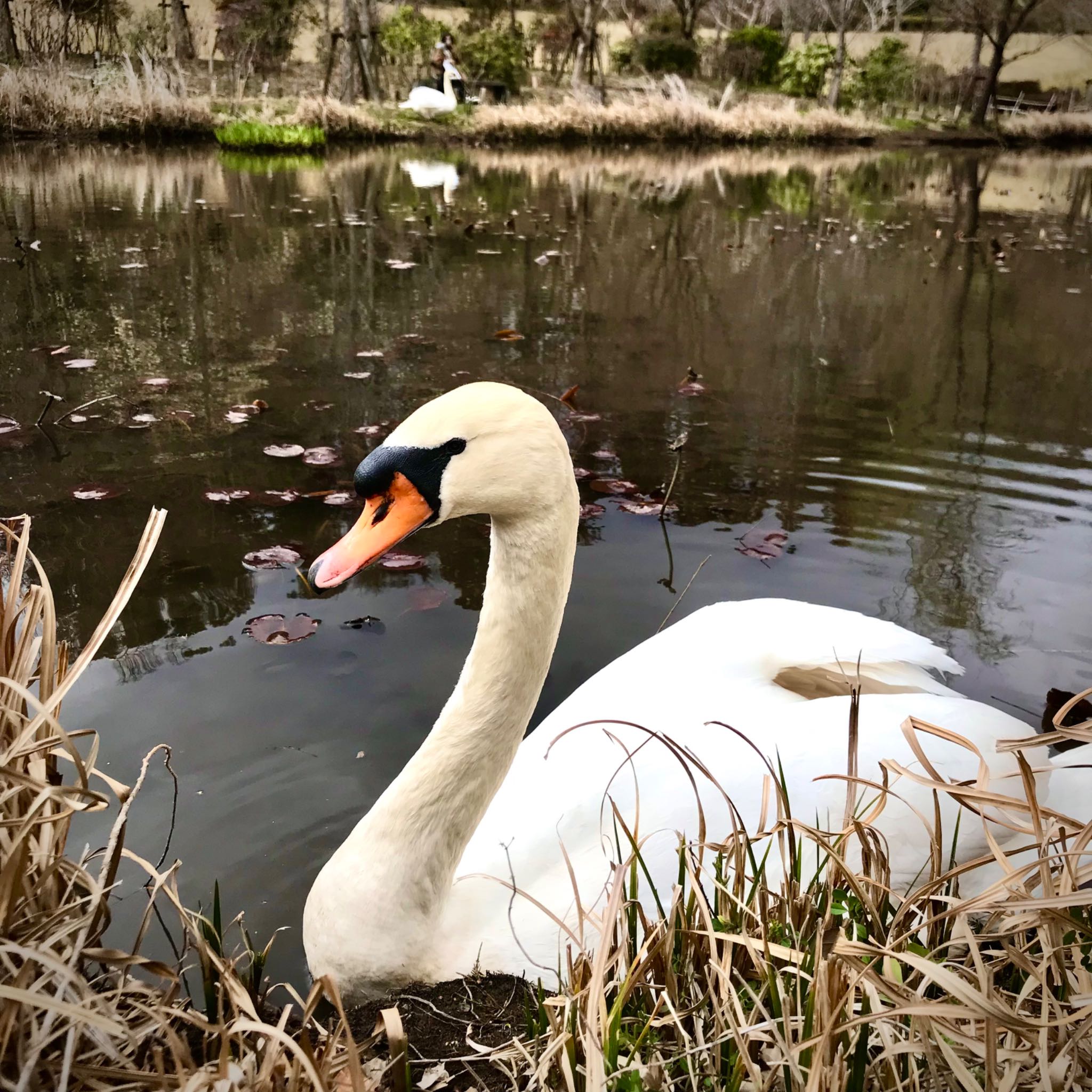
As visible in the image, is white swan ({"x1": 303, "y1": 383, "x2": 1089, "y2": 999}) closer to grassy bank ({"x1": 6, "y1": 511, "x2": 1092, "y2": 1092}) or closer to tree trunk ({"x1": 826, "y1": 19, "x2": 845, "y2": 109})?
grassy bank ({"x1": 6, "y1": 511, "x2": 1092, "y2": 1092})

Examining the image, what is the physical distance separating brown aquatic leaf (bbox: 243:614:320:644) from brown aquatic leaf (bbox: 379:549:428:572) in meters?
0.51

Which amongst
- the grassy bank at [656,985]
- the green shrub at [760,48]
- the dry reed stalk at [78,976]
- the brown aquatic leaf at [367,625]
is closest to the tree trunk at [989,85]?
the green shrub at [760,48]

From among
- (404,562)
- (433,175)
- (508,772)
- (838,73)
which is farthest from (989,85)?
(508,772)

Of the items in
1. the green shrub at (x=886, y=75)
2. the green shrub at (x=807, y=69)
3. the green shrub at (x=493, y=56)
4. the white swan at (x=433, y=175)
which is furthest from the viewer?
the green shrub at (x=886, y=75)

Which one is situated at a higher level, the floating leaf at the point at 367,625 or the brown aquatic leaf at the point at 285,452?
the brown aquatic leaf at the point at 285,452

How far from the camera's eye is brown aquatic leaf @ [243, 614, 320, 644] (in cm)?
329

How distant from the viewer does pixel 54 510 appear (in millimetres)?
3945

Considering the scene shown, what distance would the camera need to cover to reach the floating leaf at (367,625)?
136 inches

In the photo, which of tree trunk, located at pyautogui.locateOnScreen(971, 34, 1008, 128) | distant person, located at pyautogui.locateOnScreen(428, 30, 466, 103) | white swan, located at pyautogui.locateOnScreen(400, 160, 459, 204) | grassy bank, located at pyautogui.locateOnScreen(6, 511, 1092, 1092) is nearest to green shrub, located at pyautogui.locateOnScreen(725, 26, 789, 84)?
tree trunk, located at pyautogui.locateOnScreen(971, 34, 1008, 128)

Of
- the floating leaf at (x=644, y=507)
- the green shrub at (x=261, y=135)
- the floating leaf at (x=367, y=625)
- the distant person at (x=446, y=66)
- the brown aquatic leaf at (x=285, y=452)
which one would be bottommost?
the floating leaf at (x=367, y=625)

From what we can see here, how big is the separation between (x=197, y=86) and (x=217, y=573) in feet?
81.8

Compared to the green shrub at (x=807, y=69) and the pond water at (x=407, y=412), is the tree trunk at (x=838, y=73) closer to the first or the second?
the green shrub at (x=807, y=69)

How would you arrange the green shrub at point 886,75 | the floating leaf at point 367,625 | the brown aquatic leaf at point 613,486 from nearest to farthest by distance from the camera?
the floating leaf at point 367,625, the brown aquatic leaf at point 613,486, the green shrub at point 886,75

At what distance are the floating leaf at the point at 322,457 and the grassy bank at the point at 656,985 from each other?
118 inches
